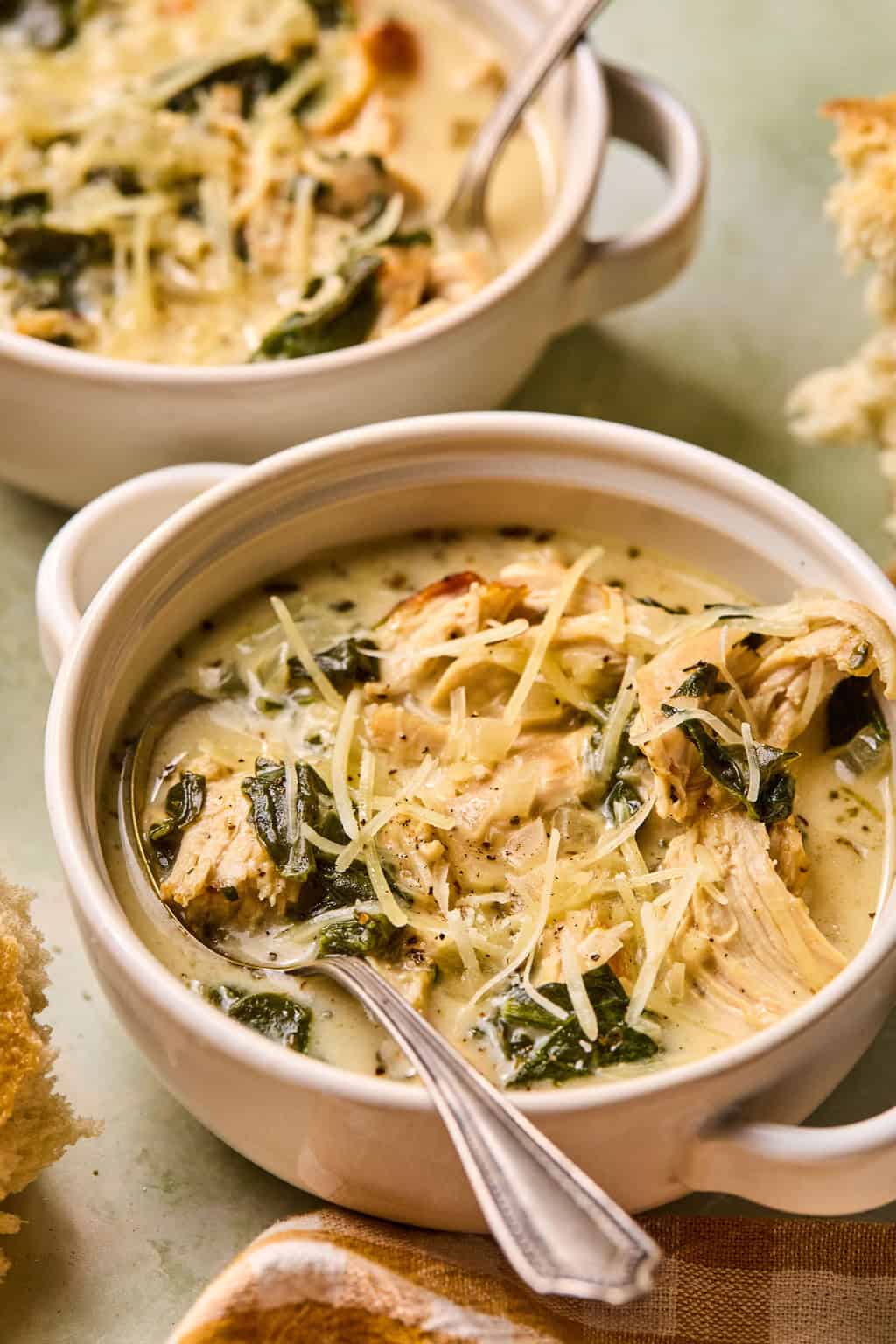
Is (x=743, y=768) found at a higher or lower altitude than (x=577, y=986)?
higher

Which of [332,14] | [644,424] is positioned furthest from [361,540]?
[332,14]

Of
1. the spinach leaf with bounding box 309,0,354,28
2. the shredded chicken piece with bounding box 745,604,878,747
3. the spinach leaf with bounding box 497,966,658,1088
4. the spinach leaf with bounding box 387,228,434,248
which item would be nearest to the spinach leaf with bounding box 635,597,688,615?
the shredded chicken piece with bounding box 745,604,878,747

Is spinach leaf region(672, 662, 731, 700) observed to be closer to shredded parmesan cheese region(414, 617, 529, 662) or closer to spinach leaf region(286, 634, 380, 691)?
shredded parmesan cheese region(414, 617, 529, 662)

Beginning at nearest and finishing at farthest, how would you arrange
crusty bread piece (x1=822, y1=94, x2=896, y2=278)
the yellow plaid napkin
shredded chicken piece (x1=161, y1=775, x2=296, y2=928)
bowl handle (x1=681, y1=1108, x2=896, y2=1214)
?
bowl handle (x1=681, y1=1108, x2=896, y2=1214) < the yellow plaid napkin < shredded chicken piece (x1=161, y1=775, x2=296, y2=928) < crusty bread piece (x1=822, y1=94, x2=896, y2=278)

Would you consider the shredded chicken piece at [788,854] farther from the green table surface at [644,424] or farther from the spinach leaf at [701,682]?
the green table surface at [644,424]

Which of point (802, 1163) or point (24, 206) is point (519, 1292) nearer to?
point (802, 1163)

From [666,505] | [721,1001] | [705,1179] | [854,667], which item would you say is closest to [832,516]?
[666,505]

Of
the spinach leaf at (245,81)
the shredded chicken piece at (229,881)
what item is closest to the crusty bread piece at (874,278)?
the spinach leaf at (245,81)

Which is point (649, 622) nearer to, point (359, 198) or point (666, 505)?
point (666, 505)
